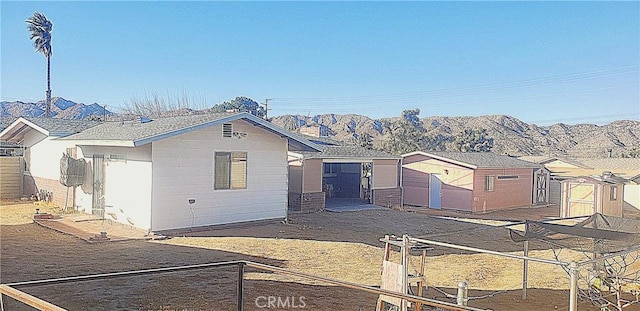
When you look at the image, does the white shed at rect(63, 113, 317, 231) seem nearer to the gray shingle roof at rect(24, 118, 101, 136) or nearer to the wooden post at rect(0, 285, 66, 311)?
the gray shingle roof at rect(24, 118, 101, 136)

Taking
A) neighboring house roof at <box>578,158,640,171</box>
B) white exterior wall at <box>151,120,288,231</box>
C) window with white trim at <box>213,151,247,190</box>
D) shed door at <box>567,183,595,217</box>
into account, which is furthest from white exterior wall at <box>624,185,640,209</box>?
window with white trim at <box>213,151,247,190</box>

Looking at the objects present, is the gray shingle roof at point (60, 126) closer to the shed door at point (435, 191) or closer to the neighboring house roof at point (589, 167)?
the shed door at point (435, 191)

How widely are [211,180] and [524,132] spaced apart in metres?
68.7

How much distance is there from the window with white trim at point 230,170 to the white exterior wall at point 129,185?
70.0 inches

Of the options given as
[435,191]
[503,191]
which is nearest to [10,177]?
[435,191]

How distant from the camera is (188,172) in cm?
1275

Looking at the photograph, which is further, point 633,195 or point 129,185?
point 633,195

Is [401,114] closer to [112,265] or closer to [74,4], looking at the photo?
[74,4]

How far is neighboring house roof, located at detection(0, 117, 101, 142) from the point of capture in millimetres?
17906

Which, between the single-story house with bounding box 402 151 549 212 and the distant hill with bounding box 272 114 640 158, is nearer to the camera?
the single-story house with bounding box 402 151 549 212

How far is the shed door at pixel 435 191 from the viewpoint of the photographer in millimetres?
22250

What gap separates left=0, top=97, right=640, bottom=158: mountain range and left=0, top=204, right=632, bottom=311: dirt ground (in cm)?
4536

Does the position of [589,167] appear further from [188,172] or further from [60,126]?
[60,126]

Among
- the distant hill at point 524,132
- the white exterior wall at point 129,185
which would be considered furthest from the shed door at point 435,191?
the distant hill at point 524,132
